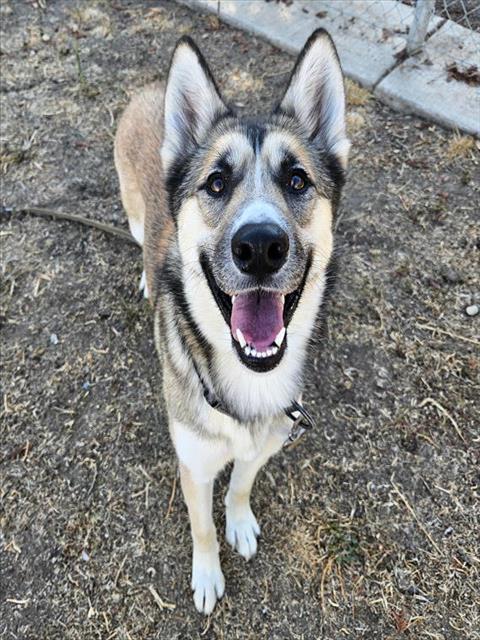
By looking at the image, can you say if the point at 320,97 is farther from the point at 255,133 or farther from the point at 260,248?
the point at 260,248

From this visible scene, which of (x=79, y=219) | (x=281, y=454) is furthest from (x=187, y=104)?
(x=281, y=454)

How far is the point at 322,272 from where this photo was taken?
233cm

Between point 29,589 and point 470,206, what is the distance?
13.3ft

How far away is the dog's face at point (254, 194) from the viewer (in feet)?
6.54

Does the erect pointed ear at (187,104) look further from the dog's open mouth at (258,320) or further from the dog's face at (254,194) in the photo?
the dog's open mouth at (258,320)

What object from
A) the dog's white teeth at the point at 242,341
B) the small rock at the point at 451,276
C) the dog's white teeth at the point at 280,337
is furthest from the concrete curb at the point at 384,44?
the dog's white teeth at the point at 242,341

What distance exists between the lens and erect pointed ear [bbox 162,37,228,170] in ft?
7.80

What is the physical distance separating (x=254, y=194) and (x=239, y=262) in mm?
360

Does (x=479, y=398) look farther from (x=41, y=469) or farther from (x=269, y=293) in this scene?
(x=41, y=469)

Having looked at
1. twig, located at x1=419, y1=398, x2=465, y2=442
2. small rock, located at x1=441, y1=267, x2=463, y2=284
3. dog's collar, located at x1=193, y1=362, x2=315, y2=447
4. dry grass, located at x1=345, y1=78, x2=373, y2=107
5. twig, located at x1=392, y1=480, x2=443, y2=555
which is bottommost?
twig, located at x1=392, y1=480, x2=443, y2=555

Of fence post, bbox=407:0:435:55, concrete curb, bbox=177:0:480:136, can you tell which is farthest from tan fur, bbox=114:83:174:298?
fence post, bbox=407:0:435:55

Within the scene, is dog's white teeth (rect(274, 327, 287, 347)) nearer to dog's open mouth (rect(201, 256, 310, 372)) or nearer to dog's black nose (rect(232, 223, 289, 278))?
dog's open mouth (rect(201, 256, 310, 372))

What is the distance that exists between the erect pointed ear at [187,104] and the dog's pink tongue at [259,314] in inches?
35.2

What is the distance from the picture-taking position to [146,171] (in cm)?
327
